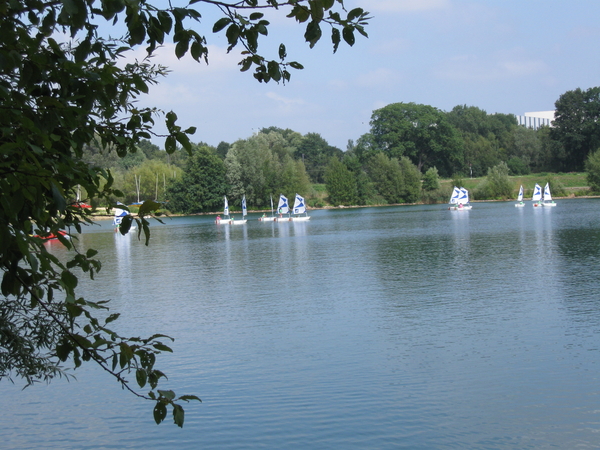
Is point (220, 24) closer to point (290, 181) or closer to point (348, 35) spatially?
point (348, 35)

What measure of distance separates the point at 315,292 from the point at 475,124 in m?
108

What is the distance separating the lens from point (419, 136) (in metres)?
105

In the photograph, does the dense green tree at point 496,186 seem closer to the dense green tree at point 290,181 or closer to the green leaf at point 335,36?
the dense green tree at point 290,181

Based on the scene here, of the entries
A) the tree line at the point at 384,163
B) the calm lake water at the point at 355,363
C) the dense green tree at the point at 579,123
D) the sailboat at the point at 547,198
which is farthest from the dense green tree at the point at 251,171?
the calm lake water at the point at 355,363

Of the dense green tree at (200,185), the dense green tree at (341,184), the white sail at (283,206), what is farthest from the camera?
the dense green tree at (341,184)

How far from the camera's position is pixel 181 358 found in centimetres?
1235

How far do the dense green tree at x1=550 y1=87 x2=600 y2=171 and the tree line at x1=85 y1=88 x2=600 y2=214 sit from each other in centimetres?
15

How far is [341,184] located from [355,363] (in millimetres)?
79735

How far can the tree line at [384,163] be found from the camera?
8362 centimetres

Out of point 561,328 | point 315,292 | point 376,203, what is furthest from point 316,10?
point 376,203

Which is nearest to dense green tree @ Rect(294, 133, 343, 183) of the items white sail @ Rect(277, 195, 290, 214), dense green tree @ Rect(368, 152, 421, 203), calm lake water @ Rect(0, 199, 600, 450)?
dense green tree @ Rect(368, 152, 421, 203)

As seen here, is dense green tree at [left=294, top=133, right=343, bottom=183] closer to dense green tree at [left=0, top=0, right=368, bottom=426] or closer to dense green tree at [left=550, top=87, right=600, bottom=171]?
dense green tree at [left=550, top=87, right=600, bottom=171]

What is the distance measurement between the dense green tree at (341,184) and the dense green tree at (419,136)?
1543 cm

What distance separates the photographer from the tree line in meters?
83.6
